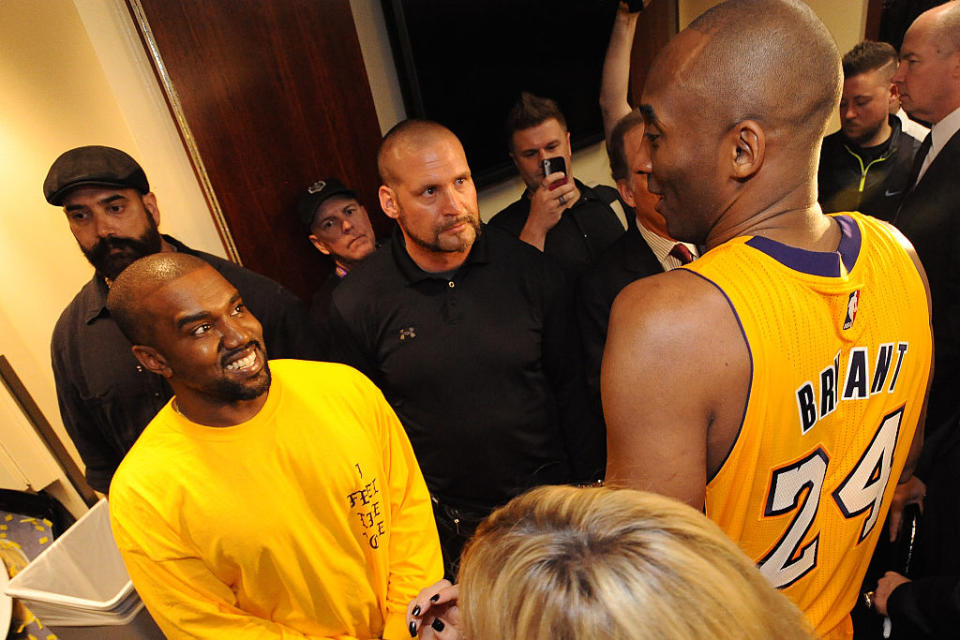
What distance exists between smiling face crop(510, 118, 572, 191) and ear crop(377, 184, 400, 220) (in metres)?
0.94

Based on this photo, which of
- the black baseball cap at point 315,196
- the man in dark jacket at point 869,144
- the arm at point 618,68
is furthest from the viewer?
the arm at point 618,68

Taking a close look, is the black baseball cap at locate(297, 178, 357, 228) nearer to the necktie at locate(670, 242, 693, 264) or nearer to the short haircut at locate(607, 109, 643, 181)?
the short haircut at locate(607, 109, 643, 181)

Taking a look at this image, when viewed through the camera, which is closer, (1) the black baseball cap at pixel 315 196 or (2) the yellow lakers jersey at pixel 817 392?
(2) the yellow lakers jersey at pixel 817 392

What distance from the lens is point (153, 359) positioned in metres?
1.26

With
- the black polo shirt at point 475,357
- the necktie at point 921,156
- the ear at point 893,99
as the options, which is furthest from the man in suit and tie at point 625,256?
the ear at point 893,99

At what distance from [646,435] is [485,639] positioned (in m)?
0.40

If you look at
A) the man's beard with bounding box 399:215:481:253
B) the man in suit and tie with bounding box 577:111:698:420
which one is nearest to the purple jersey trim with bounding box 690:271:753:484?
the man in suit and tie with bounding box 577:111:698:420

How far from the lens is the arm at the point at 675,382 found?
80 centimetres

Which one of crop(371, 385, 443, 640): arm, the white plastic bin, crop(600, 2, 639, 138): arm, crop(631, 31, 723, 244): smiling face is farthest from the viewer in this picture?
crop(600, 2, 639, 138): arm

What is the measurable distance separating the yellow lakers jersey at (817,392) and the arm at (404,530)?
0.82m

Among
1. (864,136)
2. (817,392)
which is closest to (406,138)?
(817,392)

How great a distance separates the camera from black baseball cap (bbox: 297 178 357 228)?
227 centimetres

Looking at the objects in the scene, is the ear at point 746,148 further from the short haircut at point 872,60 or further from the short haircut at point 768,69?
the short haircut at point 872,60

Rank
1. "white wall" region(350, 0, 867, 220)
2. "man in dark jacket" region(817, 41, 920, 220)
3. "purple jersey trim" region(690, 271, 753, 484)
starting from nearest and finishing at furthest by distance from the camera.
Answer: "purple jersey trim" region(690, 271, 753, 484), "white wall" region(350, 0, 867, 220), "man in dark jacket" region(817, 41, 920, 220)
